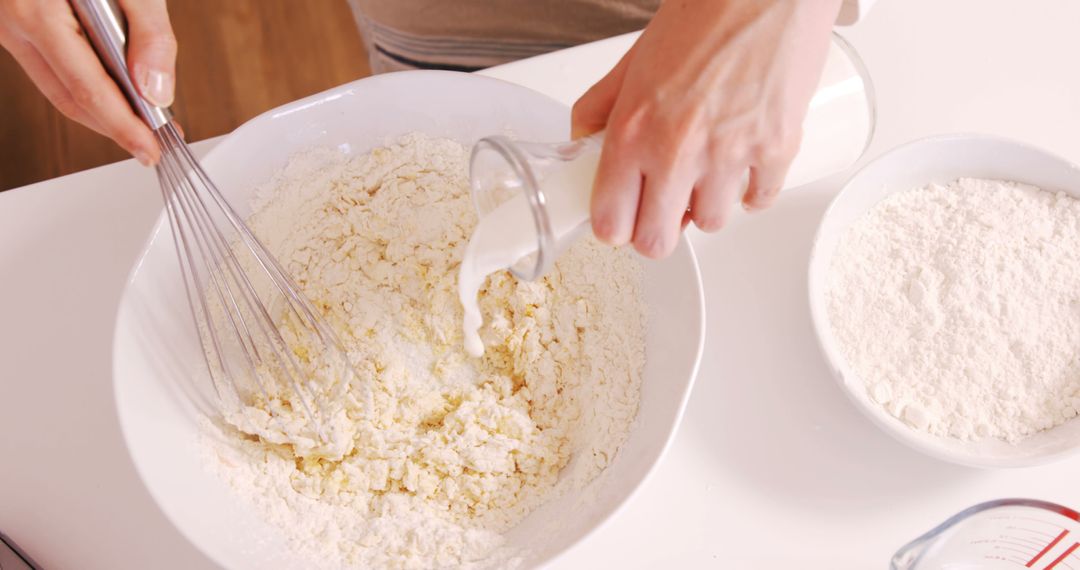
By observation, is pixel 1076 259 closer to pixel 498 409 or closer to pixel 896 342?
pixel 896 342

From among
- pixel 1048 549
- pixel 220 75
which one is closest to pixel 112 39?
pixel 1048 549

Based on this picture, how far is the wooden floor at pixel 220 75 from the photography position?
1.92m

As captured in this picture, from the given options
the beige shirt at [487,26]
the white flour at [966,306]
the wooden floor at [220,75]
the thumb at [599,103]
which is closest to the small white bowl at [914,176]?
the white flour at [966,306]

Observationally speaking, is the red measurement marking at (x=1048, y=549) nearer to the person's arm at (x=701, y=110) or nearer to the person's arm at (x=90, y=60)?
the person's arm at (x=701, y=110)

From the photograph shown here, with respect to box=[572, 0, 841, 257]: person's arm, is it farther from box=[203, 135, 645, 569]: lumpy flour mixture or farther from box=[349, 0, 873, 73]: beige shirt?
box=[349, 0, 873, 73]: beige shirt

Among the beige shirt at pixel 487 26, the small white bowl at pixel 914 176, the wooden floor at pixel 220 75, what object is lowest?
the wooden floor at pixel 220 75

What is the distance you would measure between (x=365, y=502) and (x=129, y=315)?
0.30 metres

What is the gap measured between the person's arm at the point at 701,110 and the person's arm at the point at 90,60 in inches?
15.9

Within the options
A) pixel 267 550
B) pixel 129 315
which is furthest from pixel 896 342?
pixel 129 315

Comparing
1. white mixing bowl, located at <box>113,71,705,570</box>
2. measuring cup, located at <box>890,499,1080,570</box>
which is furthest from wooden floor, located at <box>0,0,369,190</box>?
measuring cup, located at <box>890,499,1080,570</box>

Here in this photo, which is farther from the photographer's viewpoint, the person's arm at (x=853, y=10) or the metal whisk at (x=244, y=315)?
the person's arm at (x=853, y=10)

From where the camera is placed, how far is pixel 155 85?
71 centimetres

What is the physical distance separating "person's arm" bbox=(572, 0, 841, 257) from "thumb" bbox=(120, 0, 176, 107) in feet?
1.31

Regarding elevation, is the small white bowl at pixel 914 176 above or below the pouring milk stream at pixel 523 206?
below
